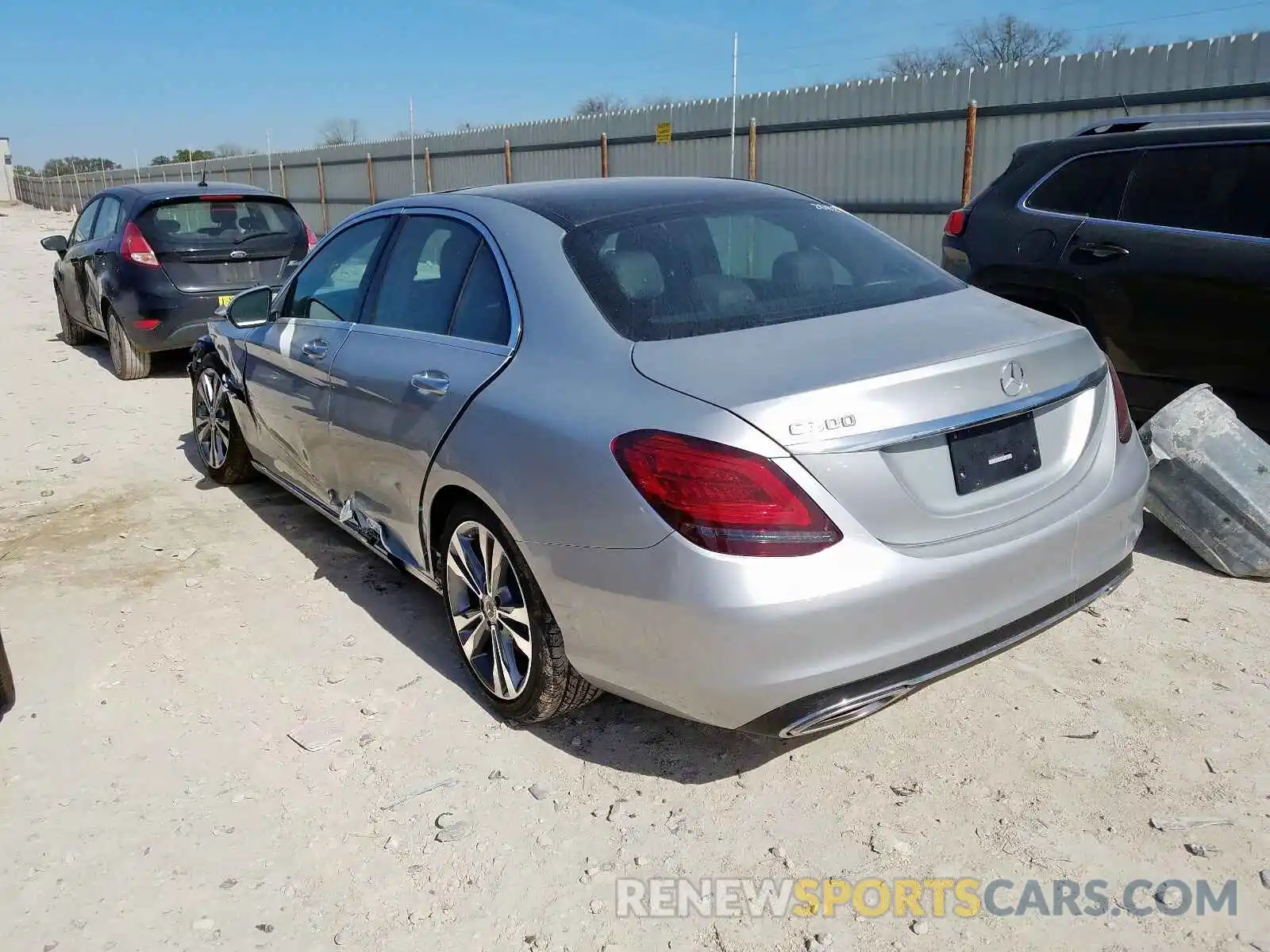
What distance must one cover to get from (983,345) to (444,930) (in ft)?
6.45

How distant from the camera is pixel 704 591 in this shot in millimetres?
2391

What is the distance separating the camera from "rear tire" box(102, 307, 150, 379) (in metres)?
8.93

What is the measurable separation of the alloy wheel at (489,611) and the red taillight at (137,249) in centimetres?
646

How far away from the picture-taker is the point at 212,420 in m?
5.79

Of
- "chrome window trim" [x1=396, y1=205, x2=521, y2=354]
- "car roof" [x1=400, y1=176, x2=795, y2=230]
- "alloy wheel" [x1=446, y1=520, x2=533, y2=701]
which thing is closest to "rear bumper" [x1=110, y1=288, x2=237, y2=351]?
"car roof" [x1=400, y1=176, x2=795, y2=230]

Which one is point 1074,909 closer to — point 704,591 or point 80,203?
point 704,591

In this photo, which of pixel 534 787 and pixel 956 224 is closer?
pixel 534 787

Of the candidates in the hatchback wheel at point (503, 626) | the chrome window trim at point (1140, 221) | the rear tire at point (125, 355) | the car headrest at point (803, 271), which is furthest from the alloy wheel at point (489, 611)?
the rear tire at point (125, 355)

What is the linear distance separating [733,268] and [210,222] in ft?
23.0

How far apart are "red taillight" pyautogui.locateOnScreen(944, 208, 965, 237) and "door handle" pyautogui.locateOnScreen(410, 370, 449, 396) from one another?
363 centimetres

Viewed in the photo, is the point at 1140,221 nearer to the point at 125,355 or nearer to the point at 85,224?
the point at 125,355

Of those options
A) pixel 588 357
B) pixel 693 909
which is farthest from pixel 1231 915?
pixel 588 357

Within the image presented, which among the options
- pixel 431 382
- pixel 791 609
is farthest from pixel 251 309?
pixel 791 609

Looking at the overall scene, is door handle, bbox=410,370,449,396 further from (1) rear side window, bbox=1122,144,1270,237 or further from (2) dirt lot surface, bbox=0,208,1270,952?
(1) rear side window, bbox=1122,144,1270,237
